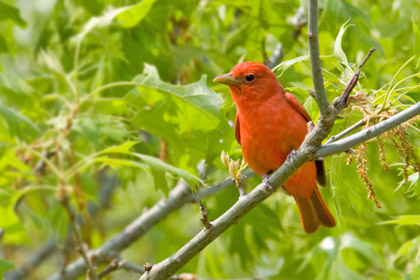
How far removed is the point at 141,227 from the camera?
5.05m

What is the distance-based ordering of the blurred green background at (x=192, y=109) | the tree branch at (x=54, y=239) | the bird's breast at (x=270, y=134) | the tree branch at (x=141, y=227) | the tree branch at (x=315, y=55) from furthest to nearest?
1. the tree branch at (x=54, y=239)
2. the tree branch at (x=141, y=227)
3. the blurred green background at (x=192, y=109)
4. the bird's breast at (x=270, y=134)
5. the tree branch at (x=315, y=55)

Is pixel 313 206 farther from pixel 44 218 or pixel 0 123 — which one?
pixel 44 218

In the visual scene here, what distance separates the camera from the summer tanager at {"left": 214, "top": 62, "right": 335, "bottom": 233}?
10.9 feet

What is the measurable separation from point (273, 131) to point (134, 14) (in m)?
1.53

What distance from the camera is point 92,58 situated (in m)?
5.55

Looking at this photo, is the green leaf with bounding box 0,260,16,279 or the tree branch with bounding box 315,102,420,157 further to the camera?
the green leaf with bounding box 0,260,16,279

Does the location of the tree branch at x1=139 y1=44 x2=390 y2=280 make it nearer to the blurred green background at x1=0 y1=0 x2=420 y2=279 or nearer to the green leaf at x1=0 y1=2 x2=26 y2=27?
the blurred green background at x1=0 y1=0 x2=420 y2=279

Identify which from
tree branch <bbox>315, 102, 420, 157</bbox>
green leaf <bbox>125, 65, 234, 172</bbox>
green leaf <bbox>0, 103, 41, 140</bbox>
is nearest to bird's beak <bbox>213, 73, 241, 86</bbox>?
green leaf <bbox>125, 65, 234, 172</bbox>

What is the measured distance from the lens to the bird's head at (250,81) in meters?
3.56

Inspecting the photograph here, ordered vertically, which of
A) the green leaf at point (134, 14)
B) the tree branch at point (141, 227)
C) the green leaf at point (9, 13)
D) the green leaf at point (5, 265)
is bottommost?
the tree branch at point (141, 227)

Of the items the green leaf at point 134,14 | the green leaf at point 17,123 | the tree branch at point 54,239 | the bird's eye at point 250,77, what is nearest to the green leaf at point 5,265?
the green leaf at point 17,123

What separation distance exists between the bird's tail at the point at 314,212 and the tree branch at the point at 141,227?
1007mm

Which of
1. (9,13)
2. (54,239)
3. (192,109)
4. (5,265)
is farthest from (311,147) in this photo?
(54,239)

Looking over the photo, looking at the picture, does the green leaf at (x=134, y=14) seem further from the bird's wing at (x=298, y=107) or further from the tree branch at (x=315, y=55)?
the tree branch at (x=315, y=55)
